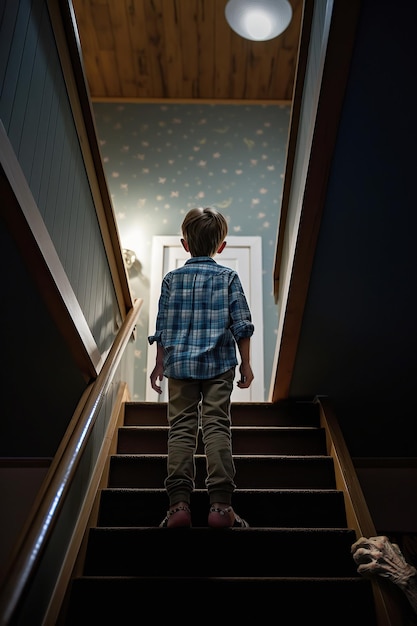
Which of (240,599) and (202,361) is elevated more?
(202,361)

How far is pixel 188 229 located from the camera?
90.8 inches

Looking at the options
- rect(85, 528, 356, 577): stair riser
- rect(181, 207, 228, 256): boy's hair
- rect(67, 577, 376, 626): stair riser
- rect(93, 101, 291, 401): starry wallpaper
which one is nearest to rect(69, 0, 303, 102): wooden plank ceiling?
rect(93, 101, 291, 401): starry wallpaper

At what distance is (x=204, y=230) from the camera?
7.50 ft

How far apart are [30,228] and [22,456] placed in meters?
1.92

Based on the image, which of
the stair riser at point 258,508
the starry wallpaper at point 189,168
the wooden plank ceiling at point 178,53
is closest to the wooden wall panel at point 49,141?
the stair riser at point 258,508

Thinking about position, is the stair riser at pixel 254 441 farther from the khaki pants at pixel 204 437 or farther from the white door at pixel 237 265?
the white door at pixel 237 265

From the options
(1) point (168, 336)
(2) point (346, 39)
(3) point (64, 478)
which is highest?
(2) point (346, 39)

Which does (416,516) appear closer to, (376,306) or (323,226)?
(376,306)

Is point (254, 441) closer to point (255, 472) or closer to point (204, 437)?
point (255, 472)

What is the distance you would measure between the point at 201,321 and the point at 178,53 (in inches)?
147

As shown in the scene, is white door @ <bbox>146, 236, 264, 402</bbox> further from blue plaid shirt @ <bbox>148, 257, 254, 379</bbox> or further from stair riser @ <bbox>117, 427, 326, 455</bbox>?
blue plaid shirt @ <bbox>148, 257, 254, 379</bbox>

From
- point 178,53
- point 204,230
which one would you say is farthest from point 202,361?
point 178,53

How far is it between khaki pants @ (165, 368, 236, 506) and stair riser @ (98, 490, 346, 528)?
42 centimetres

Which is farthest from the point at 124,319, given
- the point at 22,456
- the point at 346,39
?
the point at 346,39
